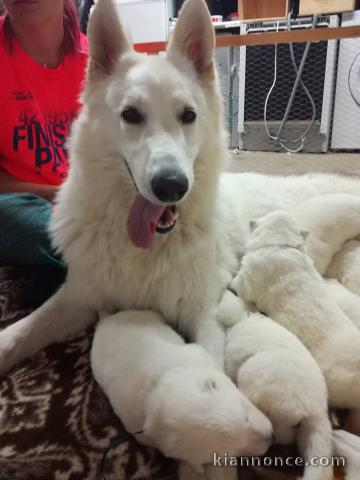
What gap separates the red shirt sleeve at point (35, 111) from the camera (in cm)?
184

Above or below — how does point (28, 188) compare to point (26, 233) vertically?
above

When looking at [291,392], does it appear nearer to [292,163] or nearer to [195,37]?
[195,37]

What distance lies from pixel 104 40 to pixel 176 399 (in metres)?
1.24

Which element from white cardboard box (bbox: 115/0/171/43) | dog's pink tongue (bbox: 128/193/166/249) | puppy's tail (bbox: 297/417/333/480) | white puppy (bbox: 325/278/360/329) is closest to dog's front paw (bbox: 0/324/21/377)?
dog's pink tongue (bbox: 128/193/166/249)

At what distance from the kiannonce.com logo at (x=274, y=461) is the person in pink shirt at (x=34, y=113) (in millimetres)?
1077

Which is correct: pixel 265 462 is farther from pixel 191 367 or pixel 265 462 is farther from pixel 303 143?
pixel 303 143

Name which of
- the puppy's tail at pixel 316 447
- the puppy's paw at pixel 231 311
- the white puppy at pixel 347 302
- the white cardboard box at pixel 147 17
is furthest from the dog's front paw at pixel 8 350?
the white cardboard box at pixel 147 17

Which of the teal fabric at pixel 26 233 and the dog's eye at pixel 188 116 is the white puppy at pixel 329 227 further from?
the teal fabric at pixel 26 233

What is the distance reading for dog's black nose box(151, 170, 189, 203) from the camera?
1105 mm

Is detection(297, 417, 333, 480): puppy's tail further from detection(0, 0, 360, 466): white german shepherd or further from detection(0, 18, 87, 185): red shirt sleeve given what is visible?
detection(0, 18, 87, 185): red shirt sleeve

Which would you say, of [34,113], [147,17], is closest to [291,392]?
[34,113]

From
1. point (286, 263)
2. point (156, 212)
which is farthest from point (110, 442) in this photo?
point (286, 263)

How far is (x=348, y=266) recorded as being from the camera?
1746 millimetres

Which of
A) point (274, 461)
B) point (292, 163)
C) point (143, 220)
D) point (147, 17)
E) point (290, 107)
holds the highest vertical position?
point (147, 17)
